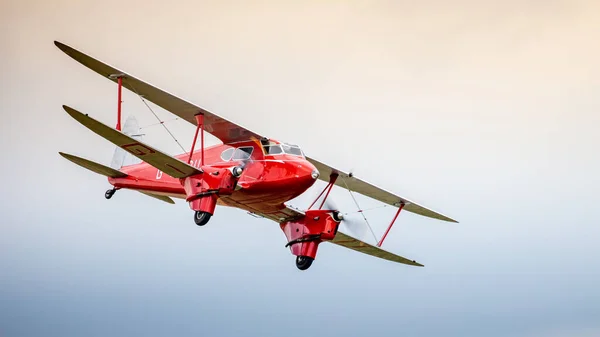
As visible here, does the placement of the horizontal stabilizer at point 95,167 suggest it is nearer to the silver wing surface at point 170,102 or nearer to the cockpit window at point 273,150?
the silver wing surface at point 170,102

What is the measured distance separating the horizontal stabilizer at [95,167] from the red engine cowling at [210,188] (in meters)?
6.68

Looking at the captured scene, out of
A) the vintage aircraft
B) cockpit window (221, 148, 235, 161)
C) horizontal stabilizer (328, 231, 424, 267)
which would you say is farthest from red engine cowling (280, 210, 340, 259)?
cockpit window (221, 148, 235, 161)

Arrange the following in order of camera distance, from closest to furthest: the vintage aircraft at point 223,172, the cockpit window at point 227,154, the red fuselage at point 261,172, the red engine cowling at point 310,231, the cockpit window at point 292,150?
Result: the vintage aircraft at point 223,172, the red fuselage at point 261,172, the cockpit window at point 292,150, the cockpit window at point 227,154, the red engine cowling at point 310,231

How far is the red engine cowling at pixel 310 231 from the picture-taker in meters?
Result: 49.1

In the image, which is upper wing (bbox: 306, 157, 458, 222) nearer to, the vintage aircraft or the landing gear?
the vintage aircraft

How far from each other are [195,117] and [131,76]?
3735 millimetres

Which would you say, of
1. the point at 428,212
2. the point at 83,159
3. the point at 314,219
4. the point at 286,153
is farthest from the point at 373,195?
the point at 83,159

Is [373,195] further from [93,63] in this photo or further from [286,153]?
[93,63]

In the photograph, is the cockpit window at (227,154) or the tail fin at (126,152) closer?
the cockpit window at (227,154)

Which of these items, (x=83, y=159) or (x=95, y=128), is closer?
(x=95, y=128)

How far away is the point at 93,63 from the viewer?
4400 cm

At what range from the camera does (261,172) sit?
44.5 meters

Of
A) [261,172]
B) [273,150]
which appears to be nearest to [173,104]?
[273,150]

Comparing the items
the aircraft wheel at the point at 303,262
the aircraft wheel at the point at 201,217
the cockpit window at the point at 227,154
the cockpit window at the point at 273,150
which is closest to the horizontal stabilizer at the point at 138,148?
the aircraft wheel at the point at 201,217
